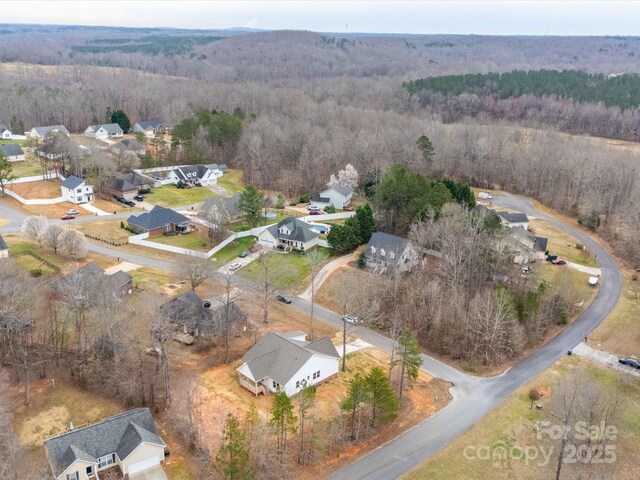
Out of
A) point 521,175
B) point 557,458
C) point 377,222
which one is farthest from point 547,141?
point 557,458

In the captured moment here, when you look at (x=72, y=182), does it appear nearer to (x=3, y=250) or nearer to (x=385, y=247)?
(x=3, y=250)

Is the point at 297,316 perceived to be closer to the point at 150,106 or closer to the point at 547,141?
the point at 547,141

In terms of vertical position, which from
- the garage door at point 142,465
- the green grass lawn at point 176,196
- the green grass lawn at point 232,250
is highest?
the garage door at point 142,465

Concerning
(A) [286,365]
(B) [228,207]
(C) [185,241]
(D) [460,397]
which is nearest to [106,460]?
(A) [286,365]

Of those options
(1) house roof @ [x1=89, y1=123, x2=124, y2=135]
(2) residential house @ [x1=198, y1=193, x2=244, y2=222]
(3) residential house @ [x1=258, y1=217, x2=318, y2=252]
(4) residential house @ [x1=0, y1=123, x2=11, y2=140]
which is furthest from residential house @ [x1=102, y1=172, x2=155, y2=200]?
(4) residential house @ [x1=0, y1=123, x2=11, y2=140]

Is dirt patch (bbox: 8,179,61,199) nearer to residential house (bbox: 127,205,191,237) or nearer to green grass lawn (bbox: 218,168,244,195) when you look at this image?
residential house (bbox: 127,205,191,237)

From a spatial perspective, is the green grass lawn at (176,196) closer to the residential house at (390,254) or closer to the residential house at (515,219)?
the residential house at (390,254)

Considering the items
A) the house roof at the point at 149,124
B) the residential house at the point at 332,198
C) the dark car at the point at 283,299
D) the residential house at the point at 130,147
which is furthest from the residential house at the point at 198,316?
the house roof at the point at 149,124
